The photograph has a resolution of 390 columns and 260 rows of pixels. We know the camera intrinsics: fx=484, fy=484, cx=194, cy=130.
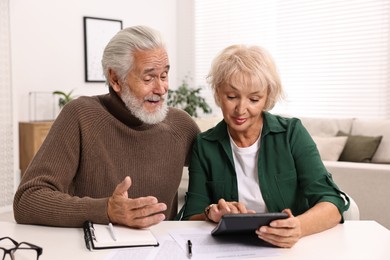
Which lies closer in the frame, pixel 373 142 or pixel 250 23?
pixel 373 142

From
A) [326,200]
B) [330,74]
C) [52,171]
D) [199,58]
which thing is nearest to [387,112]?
[330,74]

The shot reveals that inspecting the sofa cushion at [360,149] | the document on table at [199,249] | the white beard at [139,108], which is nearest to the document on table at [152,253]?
the document on table at [199,249]

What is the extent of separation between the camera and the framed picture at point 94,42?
5.81 m

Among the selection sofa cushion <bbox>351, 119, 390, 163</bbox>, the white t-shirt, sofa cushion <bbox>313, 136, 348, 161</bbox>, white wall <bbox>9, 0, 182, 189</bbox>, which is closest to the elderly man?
the white t-shirt

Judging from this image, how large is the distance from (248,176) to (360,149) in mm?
2603

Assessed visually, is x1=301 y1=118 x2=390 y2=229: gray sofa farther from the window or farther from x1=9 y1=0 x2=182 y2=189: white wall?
x1=9 y1=0 x2=182 y2=189: white wall

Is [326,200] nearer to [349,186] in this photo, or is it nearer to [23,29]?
[349,186]

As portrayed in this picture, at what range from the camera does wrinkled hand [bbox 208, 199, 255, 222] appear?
56.7 inches

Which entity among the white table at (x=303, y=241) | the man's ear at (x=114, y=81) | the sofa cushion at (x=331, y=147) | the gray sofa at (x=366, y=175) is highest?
the man's ear at (x=114, y=81)

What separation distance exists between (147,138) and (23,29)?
12.5 ft

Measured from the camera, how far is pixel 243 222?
1.26 m

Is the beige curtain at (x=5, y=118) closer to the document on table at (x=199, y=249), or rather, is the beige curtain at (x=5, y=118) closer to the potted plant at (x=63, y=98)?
the potted plant at (x=63, y=98)

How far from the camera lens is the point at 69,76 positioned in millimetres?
5660

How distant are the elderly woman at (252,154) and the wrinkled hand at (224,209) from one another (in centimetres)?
15
